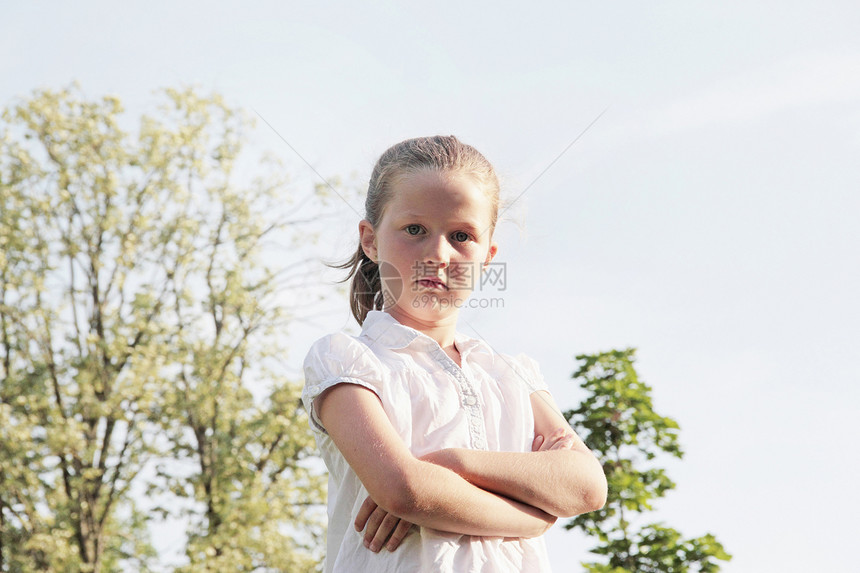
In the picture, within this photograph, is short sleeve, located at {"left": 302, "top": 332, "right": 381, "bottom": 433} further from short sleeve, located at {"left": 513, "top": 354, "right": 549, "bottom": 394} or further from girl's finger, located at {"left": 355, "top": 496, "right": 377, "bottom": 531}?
short sleeve, located at {"left": 513, "top": 354, "right": 549, "bottom": 394}

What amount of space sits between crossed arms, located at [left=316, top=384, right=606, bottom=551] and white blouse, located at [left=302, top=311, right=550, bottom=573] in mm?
39

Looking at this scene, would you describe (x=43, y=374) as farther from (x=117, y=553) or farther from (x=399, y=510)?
(x=399, y=510)

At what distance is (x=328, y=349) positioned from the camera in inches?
73.3

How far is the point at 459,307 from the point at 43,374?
9.16 meters

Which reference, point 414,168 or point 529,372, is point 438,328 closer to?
point 529,372

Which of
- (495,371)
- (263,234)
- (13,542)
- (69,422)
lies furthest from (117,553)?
(495,371)

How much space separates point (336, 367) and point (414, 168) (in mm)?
528

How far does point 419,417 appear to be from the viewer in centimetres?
185

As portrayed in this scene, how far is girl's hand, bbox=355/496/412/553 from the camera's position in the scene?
171cm

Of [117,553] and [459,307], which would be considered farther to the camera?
[117,553]

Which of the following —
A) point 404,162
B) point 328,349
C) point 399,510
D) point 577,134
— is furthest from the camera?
point 577,134

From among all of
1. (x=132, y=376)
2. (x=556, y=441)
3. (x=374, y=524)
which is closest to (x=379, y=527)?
(x=374, y=524)

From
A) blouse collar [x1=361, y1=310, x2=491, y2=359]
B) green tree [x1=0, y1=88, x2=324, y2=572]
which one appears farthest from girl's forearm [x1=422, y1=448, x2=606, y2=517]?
green tree [x1=0, y1=88, x2=324, y2=572]

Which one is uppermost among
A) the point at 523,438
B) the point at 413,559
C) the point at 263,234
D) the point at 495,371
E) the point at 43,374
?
the point at 263,234
